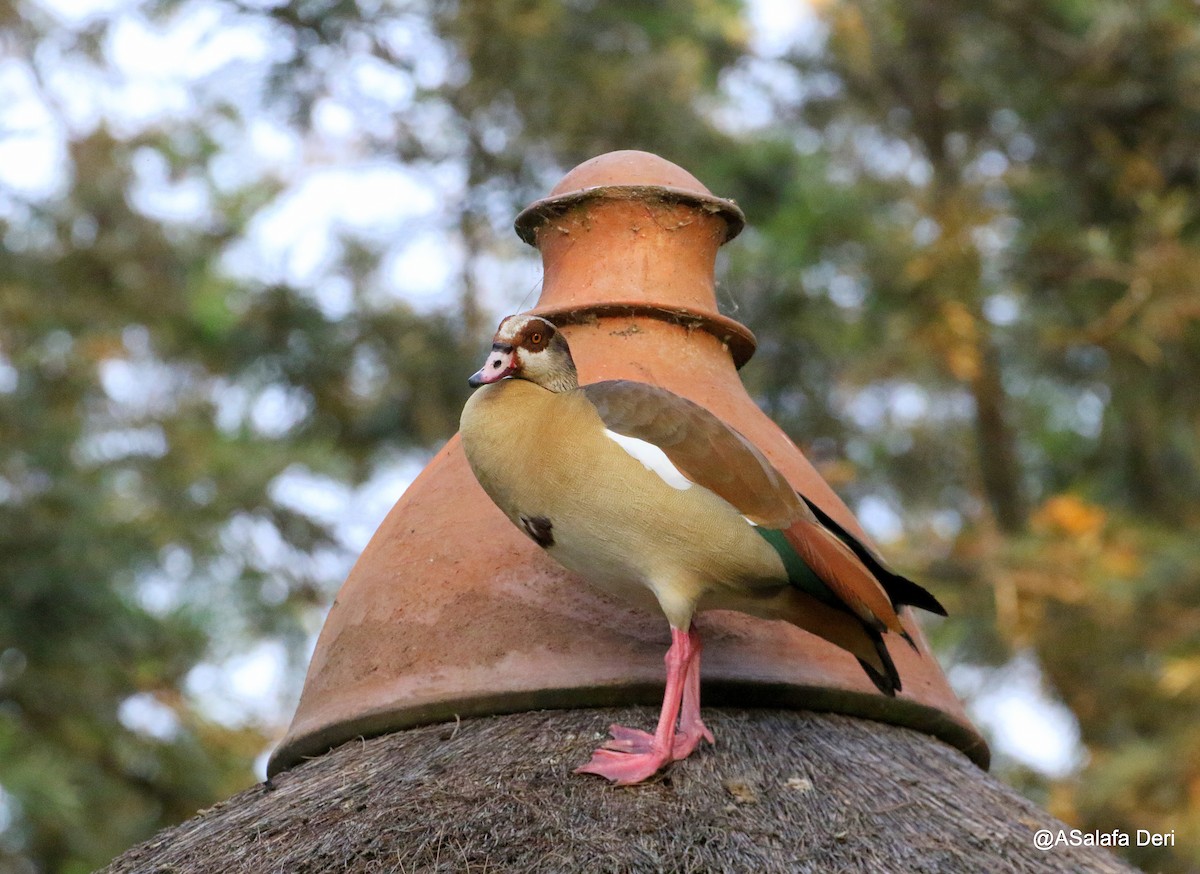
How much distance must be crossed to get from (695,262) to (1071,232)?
7464mm

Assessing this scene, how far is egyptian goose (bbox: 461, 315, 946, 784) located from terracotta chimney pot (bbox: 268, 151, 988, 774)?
0.20m

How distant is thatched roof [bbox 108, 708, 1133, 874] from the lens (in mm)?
2742

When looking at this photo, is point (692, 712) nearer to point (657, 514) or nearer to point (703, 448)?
point (657, 514)

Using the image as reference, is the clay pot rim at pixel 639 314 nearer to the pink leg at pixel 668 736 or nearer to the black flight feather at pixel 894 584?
the black flight feather at pixel 894 584

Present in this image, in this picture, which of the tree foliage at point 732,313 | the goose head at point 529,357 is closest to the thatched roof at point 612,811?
the goose head at point 529,357

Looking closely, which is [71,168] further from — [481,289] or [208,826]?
[208,826]

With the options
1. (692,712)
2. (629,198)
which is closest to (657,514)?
(692,712)

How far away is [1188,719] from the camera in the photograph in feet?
31.3

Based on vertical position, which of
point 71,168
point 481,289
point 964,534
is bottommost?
point 964,534

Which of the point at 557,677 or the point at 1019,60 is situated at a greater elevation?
the point at 1019,60

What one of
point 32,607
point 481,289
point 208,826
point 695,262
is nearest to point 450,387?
point 481,289

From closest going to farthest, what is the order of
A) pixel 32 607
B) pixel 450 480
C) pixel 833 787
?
pixel 833 787 < pixel 450 480 < pixel 32 607

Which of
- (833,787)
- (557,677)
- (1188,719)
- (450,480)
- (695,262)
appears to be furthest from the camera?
(1188,719)

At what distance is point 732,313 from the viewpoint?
920cm
